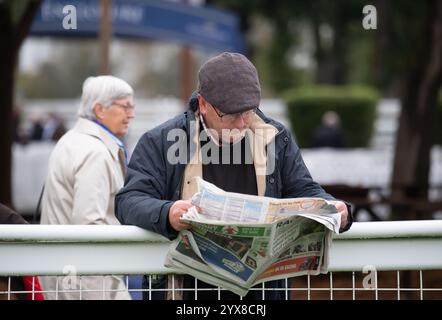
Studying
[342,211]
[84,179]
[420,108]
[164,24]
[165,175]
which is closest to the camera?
[342,211]

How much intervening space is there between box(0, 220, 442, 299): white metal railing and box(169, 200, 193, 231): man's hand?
12cm

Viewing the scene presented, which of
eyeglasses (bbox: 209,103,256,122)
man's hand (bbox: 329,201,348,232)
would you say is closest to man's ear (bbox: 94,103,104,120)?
eyeglasses (bbox: 209,103,256,122)

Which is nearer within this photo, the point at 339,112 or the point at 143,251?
the point at 143,251

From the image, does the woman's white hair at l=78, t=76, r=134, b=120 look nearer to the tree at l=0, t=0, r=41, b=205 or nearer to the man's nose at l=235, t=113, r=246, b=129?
the man's nose at l=235, t=113, r=246, b=129

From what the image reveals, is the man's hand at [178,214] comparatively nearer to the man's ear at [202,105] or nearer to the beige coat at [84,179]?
the man's ear at [202,105]

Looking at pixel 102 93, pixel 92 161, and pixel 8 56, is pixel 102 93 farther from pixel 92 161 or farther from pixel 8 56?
pixel 8 56

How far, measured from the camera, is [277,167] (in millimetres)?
3682

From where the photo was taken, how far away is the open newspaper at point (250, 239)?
315 centimetres

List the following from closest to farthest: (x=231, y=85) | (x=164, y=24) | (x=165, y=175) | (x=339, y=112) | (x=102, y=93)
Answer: (x=231, y=85) < (x=165, y=175) < (x=102, y=93) < (x=164, y=24) < (x=339, y=112)

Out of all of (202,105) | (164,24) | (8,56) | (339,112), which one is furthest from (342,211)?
(339,112)

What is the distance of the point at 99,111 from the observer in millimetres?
5230

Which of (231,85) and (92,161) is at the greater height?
(231,85)

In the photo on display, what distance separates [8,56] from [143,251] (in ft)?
26.2
